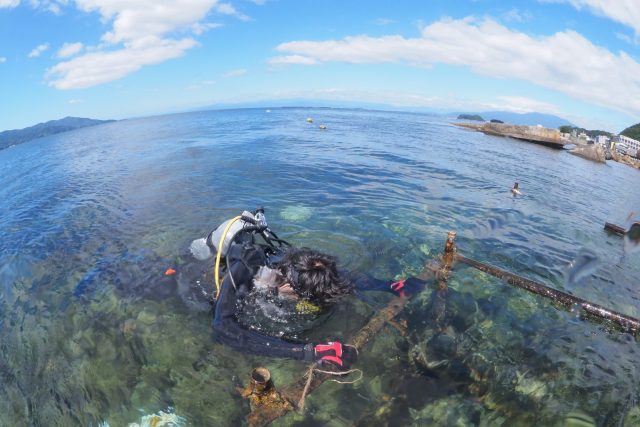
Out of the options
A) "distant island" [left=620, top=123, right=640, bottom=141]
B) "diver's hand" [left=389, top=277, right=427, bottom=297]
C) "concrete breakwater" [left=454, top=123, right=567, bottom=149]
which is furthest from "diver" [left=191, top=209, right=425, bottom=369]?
"distant island" [left=620, top=123, right=640, bottom=141]

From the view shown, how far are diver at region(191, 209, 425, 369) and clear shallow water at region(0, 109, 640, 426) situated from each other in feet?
2.52

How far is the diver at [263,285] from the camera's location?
13.8 ft

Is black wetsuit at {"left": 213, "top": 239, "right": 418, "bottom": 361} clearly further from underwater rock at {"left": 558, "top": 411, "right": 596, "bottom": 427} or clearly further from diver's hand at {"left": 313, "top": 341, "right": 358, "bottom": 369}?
underwater rock at {"left": 558, "top": 411, "right": 596, "bottom": 427}

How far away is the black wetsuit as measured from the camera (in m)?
4.15

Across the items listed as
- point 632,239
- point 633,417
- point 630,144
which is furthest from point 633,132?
point 633,417

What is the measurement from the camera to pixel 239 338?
4.18 meters

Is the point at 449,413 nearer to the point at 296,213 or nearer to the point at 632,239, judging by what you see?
the point at 296,213

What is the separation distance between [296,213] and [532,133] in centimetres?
5002

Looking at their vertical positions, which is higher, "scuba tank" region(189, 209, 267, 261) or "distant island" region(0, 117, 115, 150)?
"distant island" region(0, 117, 115, 150)

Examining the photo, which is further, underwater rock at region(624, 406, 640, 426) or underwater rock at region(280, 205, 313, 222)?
underwater rock at region(280, 205, 313, 222)

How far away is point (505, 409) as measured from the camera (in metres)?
4.34

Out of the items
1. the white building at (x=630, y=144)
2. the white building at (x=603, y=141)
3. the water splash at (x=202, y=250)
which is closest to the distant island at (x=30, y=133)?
the water splash at (x=202, y=250)

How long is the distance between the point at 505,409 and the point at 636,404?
5.96 ft

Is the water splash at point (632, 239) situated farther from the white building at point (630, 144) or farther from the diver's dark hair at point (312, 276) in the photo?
the white building at point (630, 144)
